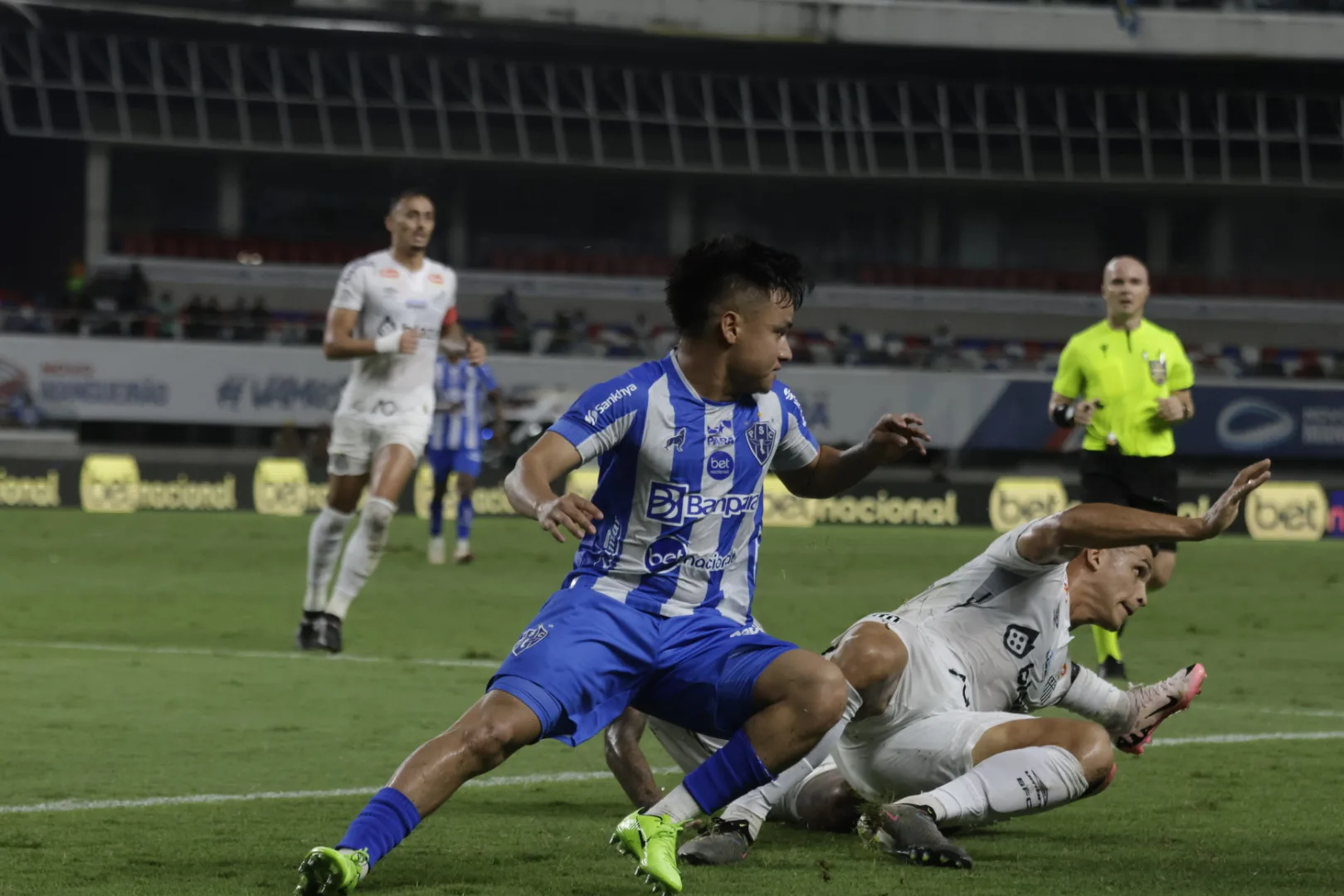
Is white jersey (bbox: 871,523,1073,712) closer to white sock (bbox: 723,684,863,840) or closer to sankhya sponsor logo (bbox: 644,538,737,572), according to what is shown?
white sock (bbox: 723,684,863,840)

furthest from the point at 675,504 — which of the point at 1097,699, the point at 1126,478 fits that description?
the point at 1126,478

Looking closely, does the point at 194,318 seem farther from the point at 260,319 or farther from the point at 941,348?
the point at 941,348

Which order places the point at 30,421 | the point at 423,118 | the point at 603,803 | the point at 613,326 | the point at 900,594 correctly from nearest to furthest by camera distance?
1. the point at 603,803
2. the point at 900,594
3. the point at 30,421
4. the point at 613,326
5. the point at 423,118

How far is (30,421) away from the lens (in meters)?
30.2

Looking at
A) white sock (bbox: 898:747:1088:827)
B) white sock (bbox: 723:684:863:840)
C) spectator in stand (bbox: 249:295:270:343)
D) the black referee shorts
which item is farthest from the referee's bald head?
spectator in stand (bbox: 249:295:270:343)

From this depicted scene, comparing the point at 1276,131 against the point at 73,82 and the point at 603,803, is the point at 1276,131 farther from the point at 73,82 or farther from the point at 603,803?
the point at 603,803

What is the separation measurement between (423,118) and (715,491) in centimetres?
3932

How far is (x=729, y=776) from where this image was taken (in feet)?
14.7

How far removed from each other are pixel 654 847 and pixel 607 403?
107cm

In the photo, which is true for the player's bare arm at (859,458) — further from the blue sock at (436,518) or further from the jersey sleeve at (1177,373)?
the blue sock at (436,518)

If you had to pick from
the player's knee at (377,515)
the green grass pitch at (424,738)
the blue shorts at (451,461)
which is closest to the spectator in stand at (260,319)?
the blue shorts at (451,461)

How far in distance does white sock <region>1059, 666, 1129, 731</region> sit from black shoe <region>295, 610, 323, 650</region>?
5.25m

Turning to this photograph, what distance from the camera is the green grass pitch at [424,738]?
15.1ft

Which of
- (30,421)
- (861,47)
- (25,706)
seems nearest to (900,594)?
(25,706)
